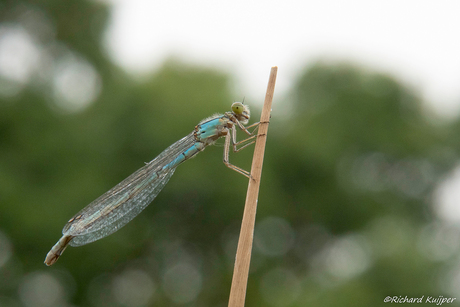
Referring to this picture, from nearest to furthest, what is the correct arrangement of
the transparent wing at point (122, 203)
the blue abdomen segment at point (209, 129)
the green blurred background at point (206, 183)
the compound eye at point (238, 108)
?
the transparent wing at point (122, 203), the compound eye at point (238, 108), the blue abdomen segment at point (209, 129), the green blurred background at point (206, 183)

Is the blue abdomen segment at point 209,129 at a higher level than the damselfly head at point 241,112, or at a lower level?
lower

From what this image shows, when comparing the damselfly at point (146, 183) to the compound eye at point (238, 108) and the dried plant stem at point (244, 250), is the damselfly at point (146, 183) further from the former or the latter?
the dried plant stem at point (244, 250)

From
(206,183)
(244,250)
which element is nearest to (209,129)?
(244,250)

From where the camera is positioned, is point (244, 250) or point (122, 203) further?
point (122, 203)

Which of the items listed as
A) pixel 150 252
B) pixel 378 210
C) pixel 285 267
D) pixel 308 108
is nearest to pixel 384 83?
pixel 308 108

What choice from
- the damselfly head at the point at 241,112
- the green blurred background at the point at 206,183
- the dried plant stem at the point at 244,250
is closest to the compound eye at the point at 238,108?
the damselfly head at the point at 241,112

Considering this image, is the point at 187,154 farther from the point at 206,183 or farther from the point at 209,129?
the point at 206,183
